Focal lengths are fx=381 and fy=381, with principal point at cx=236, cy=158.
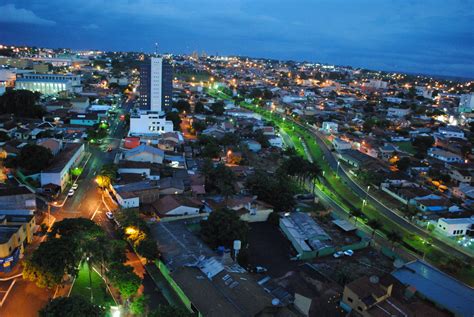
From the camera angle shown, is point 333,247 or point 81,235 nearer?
point 81,235

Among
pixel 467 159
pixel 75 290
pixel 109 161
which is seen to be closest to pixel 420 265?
pixel 75 290

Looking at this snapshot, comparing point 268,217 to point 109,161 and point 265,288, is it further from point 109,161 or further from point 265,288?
point 109,161

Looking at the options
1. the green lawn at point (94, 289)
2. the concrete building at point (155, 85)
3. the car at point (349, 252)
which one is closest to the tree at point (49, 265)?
the green lawn at point (94, 289)

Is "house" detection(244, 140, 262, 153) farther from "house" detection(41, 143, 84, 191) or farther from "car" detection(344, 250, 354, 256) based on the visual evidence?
"car" detection(344, 250, 354, 256)

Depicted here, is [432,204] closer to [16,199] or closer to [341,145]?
[341,145]

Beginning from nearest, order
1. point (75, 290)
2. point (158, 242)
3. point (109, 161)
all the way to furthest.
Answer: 1. point (75, 290)
2. point (158, 242)
3. point (109, 161)

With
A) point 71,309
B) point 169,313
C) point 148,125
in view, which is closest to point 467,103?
point 148,125

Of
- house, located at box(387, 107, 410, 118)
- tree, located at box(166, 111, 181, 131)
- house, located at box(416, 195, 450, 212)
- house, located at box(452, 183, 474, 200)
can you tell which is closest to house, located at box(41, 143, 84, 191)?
tree, located at box(166, 111, 181, 131)
